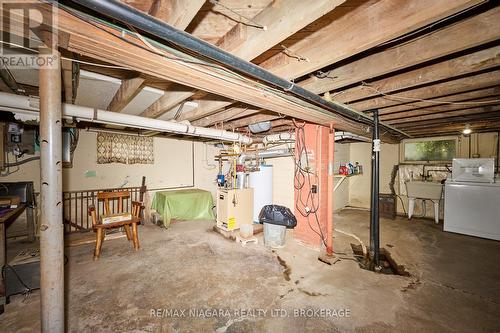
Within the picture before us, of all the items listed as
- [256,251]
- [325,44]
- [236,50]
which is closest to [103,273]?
[256,251]

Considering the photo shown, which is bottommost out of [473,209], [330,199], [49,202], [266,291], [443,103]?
[266,291]

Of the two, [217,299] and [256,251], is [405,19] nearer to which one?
[217,299]

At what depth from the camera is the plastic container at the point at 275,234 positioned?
3.56 metres

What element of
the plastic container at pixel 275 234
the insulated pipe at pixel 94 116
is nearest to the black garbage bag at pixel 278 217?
the plastic container at pixel 275 234

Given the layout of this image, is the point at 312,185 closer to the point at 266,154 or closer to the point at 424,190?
the point at 266,154

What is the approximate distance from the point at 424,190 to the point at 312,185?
3868 mm

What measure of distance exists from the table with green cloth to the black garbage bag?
2294 mm

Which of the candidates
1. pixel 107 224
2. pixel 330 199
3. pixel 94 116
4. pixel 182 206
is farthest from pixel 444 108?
pixel 107 224

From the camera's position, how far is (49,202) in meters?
1.22

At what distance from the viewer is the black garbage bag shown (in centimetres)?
345

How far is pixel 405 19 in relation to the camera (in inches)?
47.8

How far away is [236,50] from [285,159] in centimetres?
445

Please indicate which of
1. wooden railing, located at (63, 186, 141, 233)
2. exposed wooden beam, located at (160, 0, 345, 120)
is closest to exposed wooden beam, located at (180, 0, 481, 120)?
exposed wooden beam, located at (160, 0, 345, 120)

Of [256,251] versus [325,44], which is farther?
[256,251]
